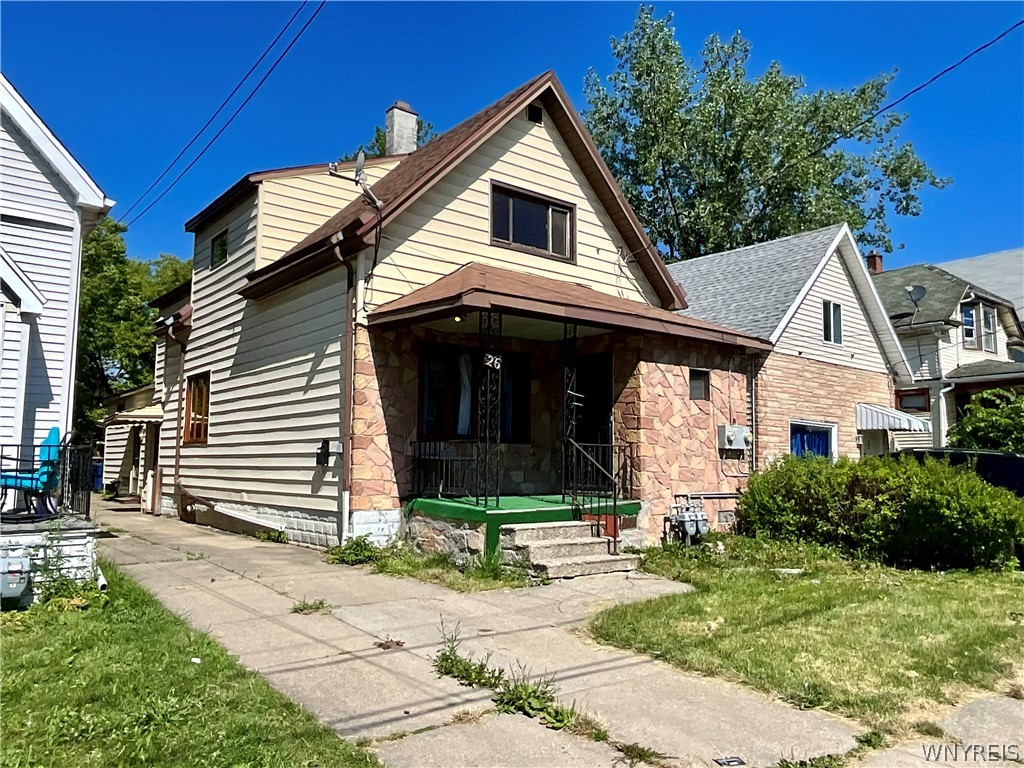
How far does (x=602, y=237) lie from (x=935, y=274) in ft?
60.0

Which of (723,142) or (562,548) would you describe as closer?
(562,548)

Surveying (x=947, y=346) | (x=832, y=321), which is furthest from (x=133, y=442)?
(x=947, y=346)

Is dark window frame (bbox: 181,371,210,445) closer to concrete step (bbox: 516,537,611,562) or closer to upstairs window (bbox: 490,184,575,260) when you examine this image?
upstairs window (bbox: 490,184,575,260)

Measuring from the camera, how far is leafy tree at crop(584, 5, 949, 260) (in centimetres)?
3136

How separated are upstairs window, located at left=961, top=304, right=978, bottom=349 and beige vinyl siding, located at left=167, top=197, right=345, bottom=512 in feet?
73.5

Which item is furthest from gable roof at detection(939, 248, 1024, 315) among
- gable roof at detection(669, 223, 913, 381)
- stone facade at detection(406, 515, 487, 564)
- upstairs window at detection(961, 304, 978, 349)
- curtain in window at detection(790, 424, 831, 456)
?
stone facade at detection(406, 515, 487, 564)

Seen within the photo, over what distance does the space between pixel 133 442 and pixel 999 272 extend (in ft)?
110

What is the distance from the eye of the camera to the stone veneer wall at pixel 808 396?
15547 mm

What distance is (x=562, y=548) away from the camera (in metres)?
9.55

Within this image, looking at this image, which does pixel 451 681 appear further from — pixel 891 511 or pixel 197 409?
pixel 197 409

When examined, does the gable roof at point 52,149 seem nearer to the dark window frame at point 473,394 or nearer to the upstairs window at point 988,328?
the dark window frame at point 473,394

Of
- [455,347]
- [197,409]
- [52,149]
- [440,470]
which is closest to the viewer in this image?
[52,149]

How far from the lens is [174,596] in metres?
7.52

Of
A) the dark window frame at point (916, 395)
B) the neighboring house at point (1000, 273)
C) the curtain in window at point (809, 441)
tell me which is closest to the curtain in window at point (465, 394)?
the curtain in window at point (809, 441)
